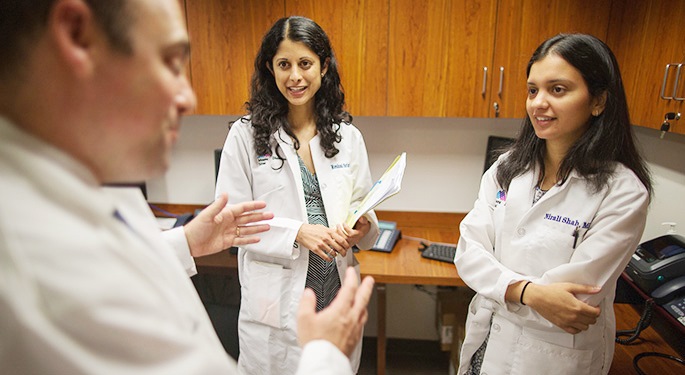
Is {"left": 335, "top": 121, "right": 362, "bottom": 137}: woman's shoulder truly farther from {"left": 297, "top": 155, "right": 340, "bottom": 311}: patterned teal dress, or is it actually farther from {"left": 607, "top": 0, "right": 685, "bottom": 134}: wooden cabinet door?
{"left": 607, "top": 0, "right": 685, "bottom": 134}: wooden cabinet door

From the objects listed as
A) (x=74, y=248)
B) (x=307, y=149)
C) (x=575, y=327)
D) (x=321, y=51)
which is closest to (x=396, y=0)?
(x=321, y=51)

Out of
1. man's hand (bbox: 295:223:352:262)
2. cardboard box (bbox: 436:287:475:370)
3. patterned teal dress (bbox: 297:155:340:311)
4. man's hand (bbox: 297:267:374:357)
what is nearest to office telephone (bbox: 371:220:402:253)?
cardboard box (bbox: 436:287:475:370)

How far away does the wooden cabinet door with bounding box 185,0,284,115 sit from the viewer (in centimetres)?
212

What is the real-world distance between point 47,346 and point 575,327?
1.19m

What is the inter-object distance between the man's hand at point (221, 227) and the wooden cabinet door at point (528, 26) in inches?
58.7

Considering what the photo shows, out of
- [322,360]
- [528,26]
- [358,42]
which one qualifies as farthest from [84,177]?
[528,26]

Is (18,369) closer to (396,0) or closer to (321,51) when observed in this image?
(321,51)

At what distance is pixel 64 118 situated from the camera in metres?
0.46

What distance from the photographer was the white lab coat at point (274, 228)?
151 cm

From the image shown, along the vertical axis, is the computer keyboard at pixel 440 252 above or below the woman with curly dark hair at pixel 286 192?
below

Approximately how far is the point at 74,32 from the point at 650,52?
2021 millimetres

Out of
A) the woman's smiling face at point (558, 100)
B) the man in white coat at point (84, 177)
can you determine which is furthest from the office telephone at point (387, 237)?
the man in white coat at point (84, 177)

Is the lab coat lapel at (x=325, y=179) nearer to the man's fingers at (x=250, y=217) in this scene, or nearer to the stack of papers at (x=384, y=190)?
the stack of papers at (x=384, y=190)

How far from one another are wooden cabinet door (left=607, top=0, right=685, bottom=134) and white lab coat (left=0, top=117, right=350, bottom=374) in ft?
5.86
